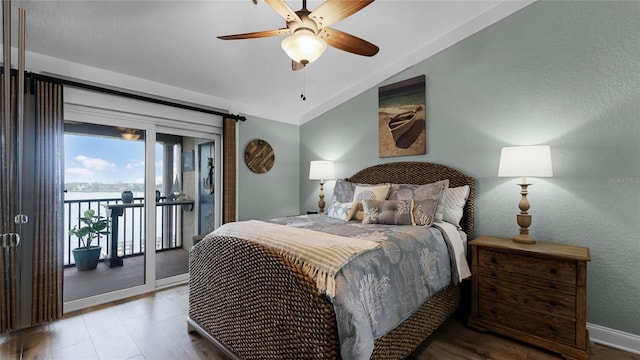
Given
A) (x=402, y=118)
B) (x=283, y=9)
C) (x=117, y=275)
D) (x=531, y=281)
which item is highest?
(x=283, y=9)

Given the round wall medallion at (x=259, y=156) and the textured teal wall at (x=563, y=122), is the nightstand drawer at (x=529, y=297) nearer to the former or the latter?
the textured teal wall at (x=563, y=122)

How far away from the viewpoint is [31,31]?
2273 mm

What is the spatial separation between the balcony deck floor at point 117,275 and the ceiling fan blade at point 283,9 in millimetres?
3058

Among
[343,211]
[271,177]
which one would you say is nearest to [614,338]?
[343,211]

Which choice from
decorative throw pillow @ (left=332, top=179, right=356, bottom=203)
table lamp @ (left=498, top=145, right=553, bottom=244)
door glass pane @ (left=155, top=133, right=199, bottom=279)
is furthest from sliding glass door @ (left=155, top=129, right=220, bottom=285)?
table lamp @ (left=498, top=145, right=553, bottom=244)

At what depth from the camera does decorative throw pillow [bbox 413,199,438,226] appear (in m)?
2.44

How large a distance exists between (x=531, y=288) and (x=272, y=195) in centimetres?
328

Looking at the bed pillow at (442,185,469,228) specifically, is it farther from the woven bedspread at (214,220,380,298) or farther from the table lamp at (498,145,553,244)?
the woven bedspread at (214,220,380,298)

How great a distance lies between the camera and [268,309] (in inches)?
61.9

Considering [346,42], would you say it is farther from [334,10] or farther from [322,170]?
[322,170]

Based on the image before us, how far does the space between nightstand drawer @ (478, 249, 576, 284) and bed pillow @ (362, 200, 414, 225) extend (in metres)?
0.67

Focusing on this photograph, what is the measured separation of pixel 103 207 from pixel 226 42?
218 centimetres

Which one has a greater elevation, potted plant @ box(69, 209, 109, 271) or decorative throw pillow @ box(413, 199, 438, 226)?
decorative throw pillow @ box(413, 199, 438, 226)

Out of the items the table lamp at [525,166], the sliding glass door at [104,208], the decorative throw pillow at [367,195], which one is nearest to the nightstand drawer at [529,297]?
the table lamp at [525,166]
